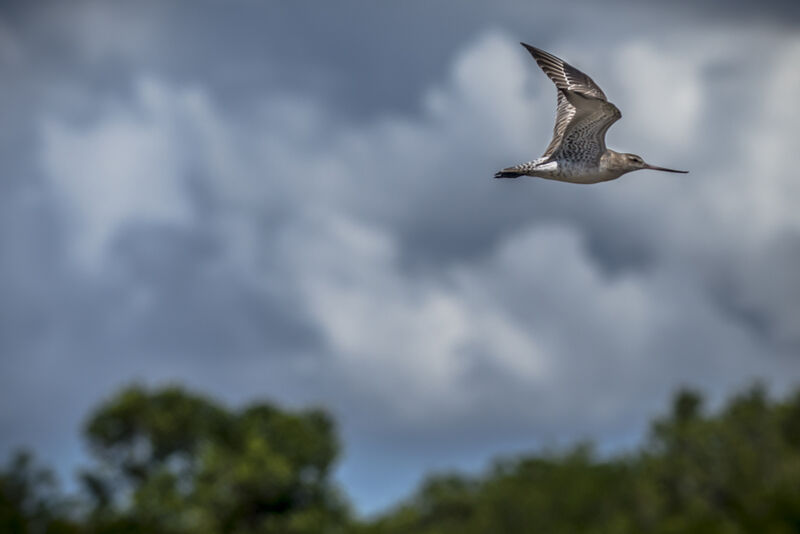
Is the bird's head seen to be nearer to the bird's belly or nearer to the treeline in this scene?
the bird's belly

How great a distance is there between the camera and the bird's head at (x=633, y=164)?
30.1 metres

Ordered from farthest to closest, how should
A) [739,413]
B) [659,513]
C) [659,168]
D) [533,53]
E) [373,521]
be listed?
[739,413]
[373,521]
[659,513]
[659,168]
[533,53]

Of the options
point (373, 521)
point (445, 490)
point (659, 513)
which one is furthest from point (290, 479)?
point (659, 513)

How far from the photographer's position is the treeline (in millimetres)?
95938

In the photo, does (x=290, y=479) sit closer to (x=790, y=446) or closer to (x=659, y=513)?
(x=659, y=513)

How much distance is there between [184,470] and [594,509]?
1074 inches

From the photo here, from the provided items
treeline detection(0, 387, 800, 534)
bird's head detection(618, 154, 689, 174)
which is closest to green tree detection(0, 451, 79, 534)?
treeline detection(0, 387, 800, 534)

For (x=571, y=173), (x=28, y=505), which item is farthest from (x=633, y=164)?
(x=28, y=505)

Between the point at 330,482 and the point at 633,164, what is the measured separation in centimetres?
7814

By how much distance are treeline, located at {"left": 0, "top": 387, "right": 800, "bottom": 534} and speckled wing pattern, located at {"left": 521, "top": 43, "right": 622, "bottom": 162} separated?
63835mm

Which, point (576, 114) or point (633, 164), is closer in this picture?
point (576, 114)

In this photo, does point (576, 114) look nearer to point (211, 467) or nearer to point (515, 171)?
point (515, 171)

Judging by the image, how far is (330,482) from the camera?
4188 inches

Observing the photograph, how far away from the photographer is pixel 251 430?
109m
